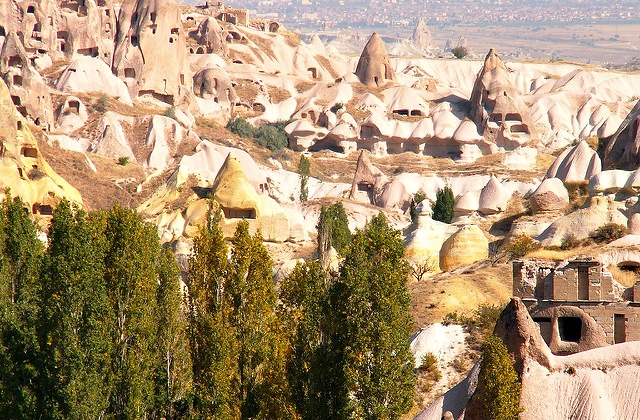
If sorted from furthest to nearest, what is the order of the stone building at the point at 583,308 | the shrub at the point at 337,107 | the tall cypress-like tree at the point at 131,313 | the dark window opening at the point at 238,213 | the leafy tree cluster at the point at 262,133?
the shrub at the point at 337,107, the leafy tree cluster at the point at 262,133, the dark window opening at the point at 238,213, the stone building at the point at 583,308, the tall cypress-like tree at the point at 131,313

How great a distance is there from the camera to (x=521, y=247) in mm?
42312

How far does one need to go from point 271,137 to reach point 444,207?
88.9 feet

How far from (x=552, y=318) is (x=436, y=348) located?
4.46 metres

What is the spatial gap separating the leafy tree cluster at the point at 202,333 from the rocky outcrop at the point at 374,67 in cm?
8153

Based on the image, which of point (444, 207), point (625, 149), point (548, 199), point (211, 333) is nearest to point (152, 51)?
point (444, 207)

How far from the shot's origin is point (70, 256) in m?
27.6

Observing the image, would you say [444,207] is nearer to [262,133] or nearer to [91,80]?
[262,133]

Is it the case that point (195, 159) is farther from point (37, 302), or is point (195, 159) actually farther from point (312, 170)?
point (37, 302)

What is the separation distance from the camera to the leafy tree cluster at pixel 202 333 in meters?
24.9

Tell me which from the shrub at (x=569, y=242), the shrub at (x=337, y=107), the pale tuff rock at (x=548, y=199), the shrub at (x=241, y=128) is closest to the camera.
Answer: the shrub at (x=569, y=242)

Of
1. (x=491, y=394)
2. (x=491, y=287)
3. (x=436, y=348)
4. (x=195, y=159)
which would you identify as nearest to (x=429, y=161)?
(x=195, y=159)

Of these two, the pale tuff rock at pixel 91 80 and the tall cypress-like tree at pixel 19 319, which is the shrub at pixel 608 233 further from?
the pale tuff rock at pixel 91 80

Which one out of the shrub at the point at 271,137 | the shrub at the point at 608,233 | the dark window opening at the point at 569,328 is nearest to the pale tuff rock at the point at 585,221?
the shrub at the point at 608,233

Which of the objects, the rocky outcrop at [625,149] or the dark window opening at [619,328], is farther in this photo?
the rocky outcrop at [625,149]
